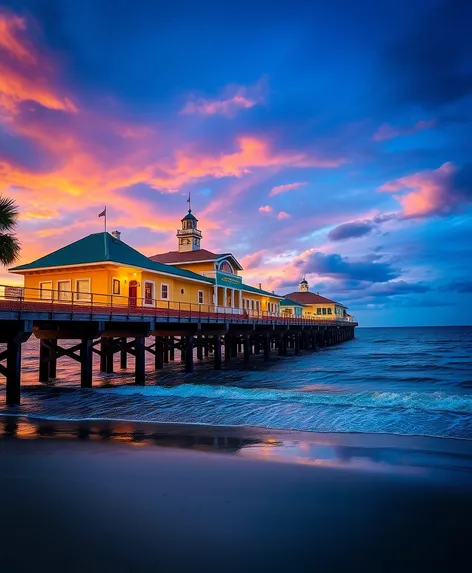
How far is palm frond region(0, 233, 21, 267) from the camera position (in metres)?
13.1

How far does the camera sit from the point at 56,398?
52.5 feet

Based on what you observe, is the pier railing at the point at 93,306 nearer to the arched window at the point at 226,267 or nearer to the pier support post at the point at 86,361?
the pier support post at the point at 86,361

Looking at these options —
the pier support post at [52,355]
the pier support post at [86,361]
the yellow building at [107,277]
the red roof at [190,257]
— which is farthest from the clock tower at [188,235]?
the pier support post at [86,361]

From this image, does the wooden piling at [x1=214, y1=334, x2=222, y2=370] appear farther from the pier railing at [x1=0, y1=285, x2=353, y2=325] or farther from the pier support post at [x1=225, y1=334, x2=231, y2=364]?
the pier support post at [x1=225, y1=334, x2=231, y2=364]

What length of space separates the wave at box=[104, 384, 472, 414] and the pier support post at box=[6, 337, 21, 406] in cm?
386

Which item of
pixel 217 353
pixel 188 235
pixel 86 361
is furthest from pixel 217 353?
pixel 188 235

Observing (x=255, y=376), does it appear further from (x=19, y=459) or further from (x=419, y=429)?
(x=19, y=459)

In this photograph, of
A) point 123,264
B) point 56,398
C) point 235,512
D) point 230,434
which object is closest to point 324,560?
point 235,512

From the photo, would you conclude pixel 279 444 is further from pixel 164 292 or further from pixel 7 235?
pixel 164 292

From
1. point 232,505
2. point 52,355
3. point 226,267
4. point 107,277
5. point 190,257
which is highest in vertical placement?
point 190,257

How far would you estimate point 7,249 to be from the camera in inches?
518

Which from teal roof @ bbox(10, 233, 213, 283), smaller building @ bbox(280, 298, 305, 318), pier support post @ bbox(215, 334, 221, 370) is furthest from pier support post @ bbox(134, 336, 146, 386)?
smaller building @ bbox(280, 298, 305, 318)

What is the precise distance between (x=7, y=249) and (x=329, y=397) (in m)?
12.3

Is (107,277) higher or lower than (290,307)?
lower
